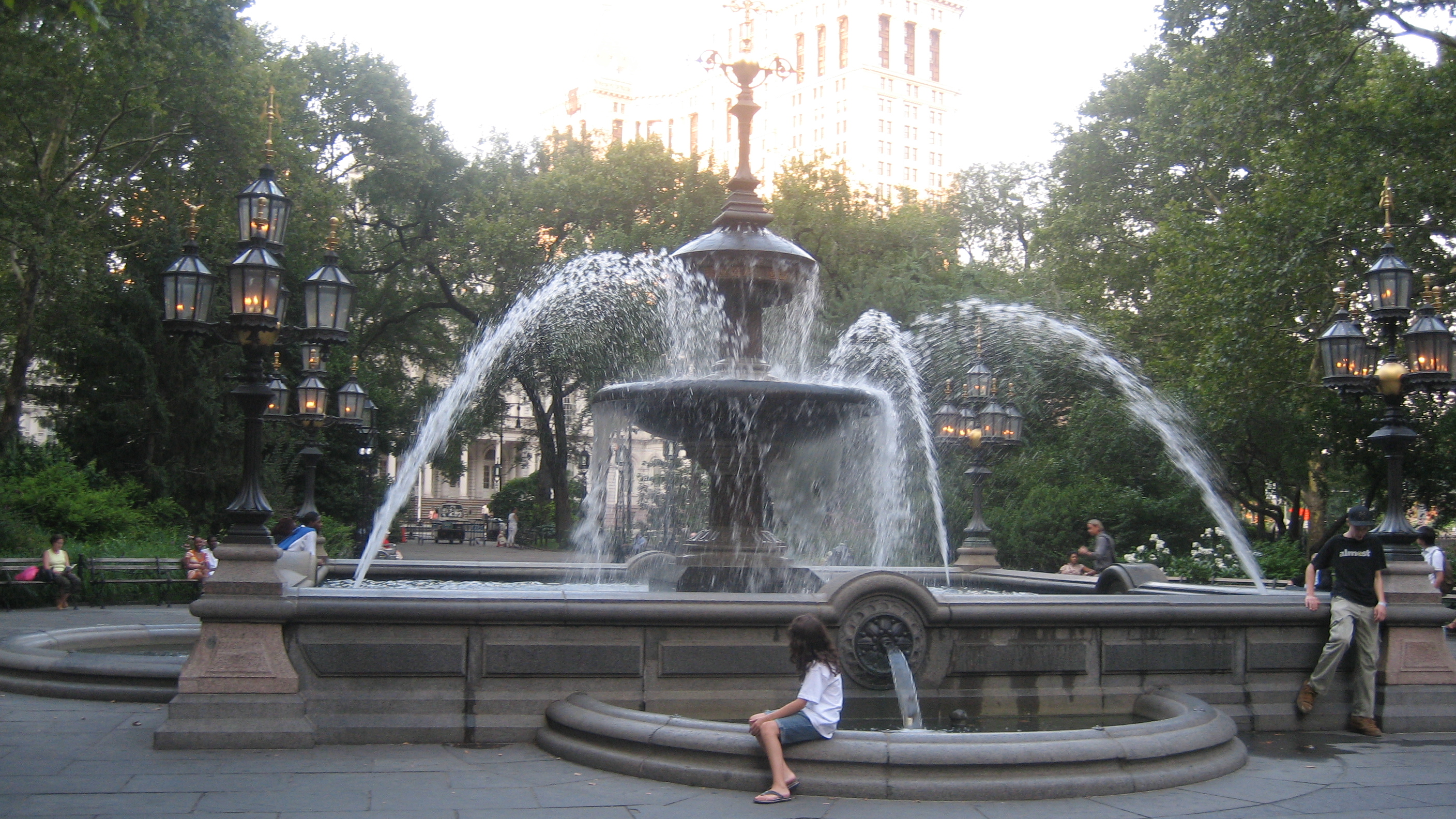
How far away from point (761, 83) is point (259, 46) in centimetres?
2706

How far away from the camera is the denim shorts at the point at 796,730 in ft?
22.1

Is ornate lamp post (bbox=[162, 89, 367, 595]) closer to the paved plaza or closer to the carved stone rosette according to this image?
the paved plaza

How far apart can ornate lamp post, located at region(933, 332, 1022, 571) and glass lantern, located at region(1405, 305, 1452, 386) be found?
7.67 meters

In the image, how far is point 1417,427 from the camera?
23266 mm

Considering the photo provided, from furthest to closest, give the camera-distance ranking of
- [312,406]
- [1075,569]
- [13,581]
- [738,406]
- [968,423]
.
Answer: [968,423] → [13,581] → [312,406] → [1075,569] → [738,406]

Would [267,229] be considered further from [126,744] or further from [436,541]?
[436,541]

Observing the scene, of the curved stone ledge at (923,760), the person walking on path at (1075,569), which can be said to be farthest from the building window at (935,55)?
the curved stone ledge at (923,760)

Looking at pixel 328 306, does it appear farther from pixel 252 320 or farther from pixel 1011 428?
pixel 1011 428

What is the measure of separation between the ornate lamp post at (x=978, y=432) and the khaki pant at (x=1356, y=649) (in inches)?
325

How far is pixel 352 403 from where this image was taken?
67.0 feet

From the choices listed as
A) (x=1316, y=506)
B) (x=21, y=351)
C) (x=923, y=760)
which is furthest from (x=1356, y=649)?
(x=21, y=351)

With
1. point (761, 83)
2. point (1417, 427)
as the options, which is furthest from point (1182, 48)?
point (761, 83)

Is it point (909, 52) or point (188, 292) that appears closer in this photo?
point (188, 292)

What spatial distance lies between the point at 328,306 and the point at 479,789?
22.7ft
